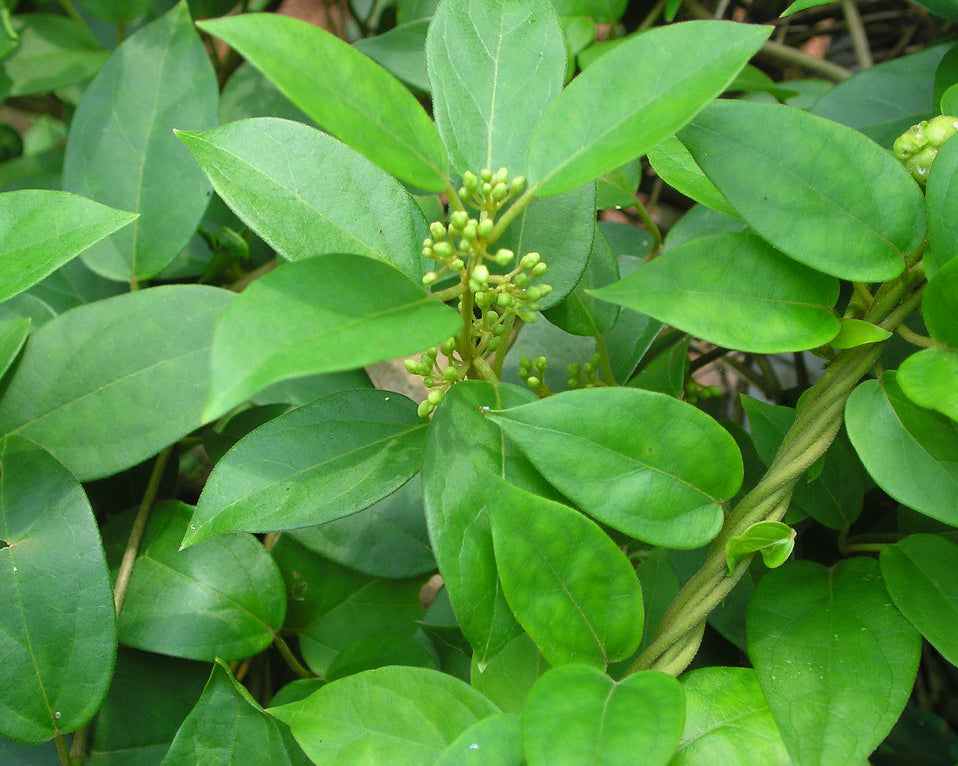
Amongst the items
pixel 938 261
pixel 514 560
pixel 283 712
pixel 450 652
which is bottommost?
pixel 450 652

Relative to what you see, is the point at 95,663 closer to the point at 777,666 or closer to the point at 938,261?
the point at 777,666

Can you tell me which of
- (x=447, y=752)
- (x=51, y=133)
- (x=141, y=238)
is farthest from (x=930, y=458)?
(x=51, y=133)

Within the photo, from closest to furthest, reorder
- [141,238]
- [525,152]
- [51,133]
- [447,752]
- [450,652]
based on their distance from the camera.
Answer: [447,752] → [525,152] → [450,652] → [141,238] → [51,133]

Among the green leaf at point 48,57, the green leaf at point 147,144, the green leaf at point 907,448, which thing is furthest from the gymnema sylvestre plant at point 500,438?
the green leaf at point 48,57

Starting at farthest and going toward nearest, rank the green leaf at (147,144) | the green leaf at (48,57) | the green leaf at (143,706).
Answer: the green leaf at (48,57)
the green leaf at (147,144)
the green leaf at (143,706)

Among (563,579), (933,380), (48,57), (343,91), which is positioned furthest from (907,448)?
(48,57)

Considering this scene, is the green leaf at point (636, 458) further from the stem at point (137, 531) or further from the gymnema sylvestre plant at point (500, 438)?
the stem at point (137, 531)

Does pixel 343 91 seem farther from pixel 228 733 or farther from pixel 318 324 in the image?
pixel 228 733

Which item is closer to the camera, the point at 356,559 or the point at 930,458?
the point at 930,458
